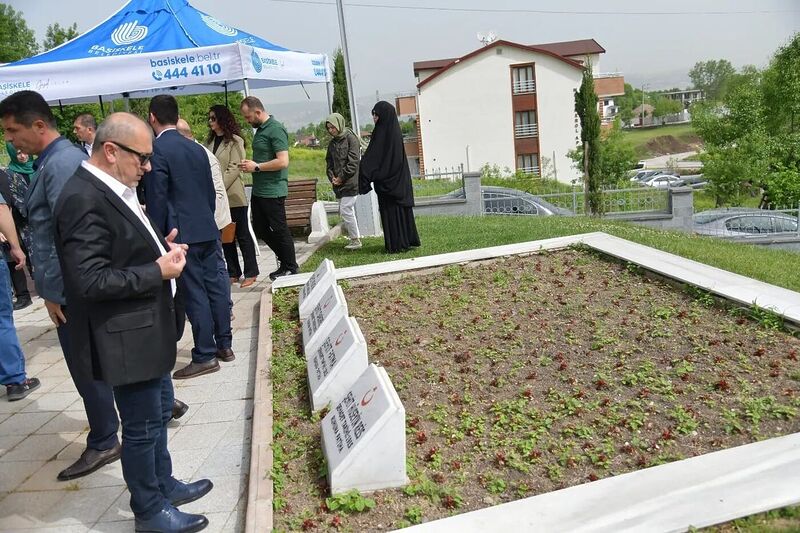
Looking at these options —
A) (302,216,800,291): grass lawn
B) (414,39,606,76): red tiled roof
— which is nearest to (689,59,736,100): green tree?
(414,39,606,76): red tiled roof

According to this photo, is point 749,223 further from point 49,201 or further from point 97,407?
point 49,201

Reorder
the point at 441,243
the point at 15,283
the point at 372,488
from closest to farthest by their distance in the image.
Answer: the point at 372,488 < the point at 15,283 < the point at 441,243

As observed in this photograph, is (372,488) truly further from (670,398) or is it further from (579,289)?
(579,289)

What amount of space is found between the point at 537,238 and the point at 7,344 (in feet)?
19.9

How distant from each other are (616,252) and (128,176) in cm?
534

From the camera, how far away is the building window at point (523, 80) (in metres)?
47.2

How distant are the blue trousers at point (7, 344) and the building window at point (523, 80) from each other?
1790 inches

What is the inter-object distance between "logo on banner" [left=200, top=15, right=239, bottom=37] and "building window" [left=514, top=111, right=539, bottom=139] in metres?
40.4

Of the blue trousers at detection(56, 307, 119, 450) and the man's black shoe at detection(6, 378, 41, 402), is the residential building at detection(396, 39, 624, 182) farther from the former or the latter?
the blue trousers at detection(56, 307, 119, 450)

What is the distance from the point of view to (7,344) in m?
5.05

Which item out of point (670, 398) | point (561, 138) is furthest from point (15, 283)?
point (561, 138)

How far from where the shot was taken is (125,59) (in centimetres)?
801

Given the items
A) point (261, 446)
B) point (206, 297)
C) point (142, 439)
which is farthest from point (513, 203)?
point (142, 439)

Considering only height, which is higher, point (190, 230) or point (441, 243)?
point (190, 230)
